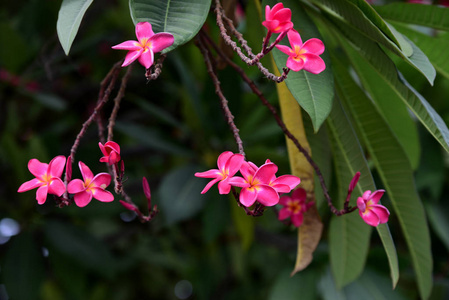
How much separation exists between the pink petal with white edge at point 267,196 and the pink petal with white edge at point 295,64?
0.40 feet

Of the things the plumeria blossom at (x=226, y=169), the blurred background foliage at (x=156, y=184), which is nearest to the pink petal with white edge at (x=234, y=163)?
the plumeria blossom at (x=226, y=169)

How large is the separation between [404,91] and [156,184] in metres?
1.15

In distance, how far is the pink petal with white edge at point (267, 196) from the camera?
447 millimetres

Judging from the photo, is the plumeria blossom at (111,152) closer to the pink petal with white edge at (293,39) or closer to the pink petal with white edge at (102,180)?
the pink petal with white edge at (102,180)

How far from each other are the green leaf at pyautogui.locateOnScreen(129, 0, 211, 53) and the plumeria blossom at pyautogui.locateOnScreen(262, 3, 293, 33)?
9 cm

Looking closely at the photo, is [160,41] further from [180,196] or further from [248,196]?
[180,196]

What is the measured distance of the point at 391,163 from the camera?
2.42ft

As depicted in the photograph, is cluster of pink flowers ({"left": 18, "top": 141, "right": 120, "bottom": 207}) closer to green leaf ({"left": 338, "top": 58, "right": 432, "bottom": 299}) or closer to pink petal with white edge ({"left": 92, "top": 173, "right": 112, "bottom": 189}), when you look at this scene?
pink petal with white edge ({"left": 92, "top": 173, "right": 112, "bottom": 189})

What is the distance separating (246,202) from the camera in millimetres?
439

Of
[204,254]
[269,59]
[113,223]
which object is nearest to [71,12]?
[269,59]

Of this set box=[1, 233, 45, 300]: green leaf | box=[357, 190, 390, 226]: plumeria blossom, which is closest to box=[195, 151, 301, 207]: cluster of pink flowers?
box=[357, 190, 390, 226]: plumeria blossom

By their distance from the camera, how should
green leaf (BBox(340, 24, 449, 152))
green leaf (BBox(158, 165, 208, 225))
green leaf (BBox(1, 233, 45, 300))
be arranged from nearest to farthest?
1. green leaf (BBox(340, 24, 449, 152))
2. green leaf (BBox(158, 165, 208, 225))
3. green leaf (BBox(1, 233, 45, 300))

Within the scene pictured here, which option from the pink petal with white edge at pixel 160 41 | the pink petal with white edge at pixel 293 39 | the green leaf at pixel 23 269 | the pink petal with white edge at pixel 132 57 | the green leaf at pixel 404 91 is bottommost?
the green leaf at pixel 23 269

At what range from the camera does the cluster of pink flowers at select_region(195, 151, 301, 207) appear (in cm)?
45
